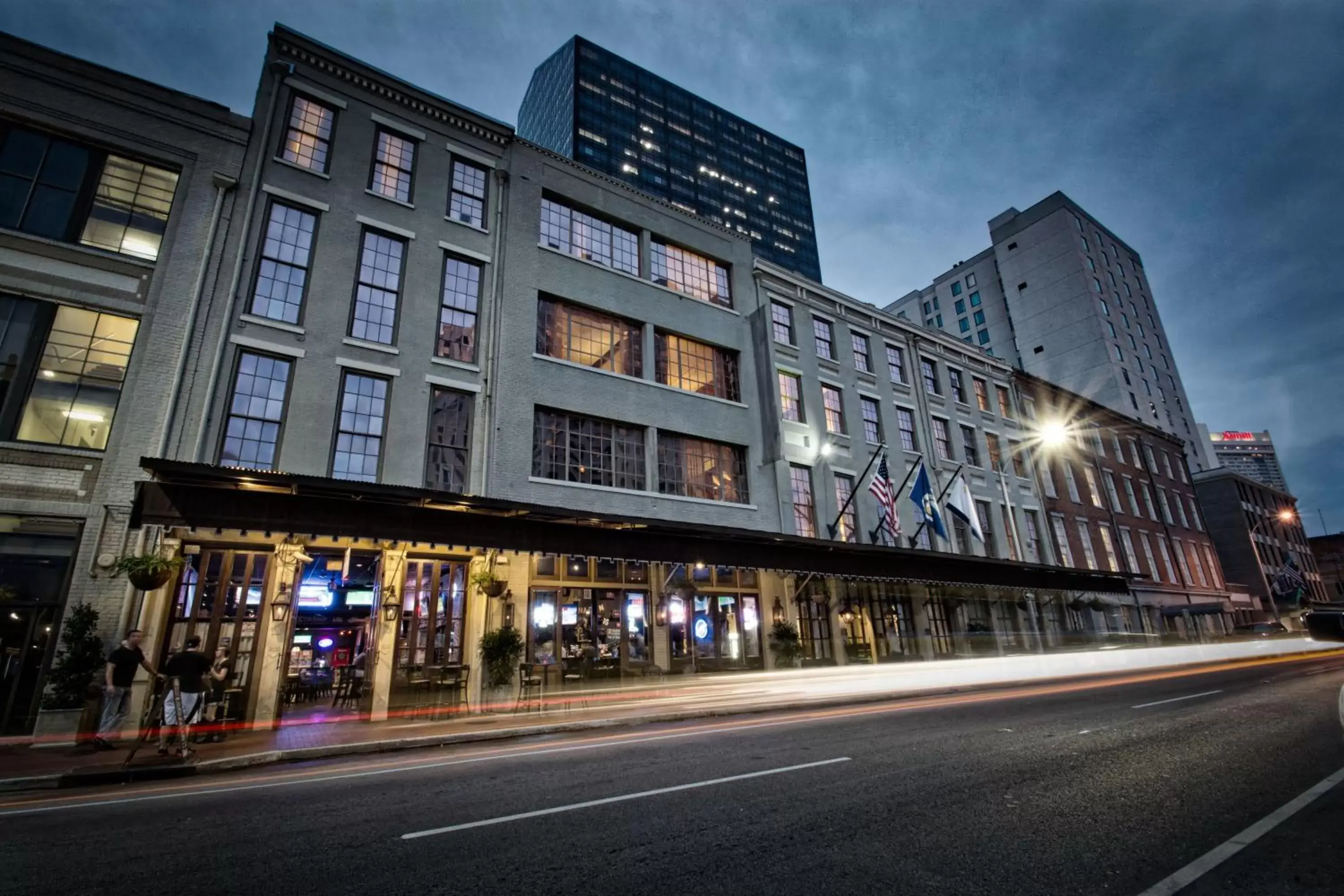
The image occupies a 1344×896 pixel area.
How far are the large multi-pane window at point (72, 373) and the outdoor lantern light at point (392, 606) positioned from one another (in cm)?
635

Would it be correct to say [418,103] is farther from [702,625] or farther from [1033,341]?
[1033,341]

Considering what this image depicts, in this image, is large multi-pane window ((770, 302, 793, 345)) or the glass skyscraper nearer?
large multi-pane window ((770, 302, 793, 345))

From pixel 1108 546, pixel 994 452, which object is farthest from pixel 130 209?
pixel 1108 546

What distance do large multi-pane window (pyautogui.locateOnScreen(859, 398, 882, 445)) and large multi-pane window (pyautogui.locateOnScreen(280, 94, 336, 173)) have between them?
21.4 m

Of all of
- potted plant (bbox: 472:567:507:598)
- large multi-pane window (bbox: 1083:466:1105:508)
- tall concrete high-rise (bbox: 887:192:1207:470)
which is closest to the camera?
potted plant (bbox: 472:567:507:598)

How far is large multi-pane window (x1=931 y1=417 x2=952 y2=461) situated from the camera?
2894 centimetres

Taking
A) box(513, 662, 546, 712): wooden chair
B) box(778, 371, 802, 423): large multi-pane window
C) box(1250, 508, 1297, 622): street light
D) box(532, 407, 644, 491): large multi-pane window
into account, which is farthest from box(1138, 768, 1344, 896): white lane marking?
box(1250, 508, 1297, 622): street light

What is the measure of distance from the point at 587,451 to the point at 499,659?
21.5 ft

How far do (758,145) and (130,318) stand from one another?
378 ft

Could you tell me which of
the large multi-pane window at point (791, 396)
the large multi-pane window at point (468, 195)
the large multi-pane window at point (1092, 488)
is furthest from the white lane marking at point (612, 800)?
the large multi-pane window at point (1092, 488)

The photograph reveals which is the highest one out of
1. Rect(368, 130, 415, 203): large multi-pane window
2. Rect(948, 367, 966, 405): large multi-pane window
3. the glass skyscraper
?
the glass skyscraper

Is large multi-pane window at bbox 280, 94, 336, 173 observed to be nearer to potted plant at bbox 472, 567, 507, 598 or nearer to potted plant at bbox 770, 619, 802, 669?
potted plant at bbox 472, 567, 507, 598

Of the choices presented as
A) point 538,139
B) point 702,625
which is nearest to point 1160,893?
point 702,625

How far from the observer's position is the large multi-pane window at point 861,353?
90.0ft
